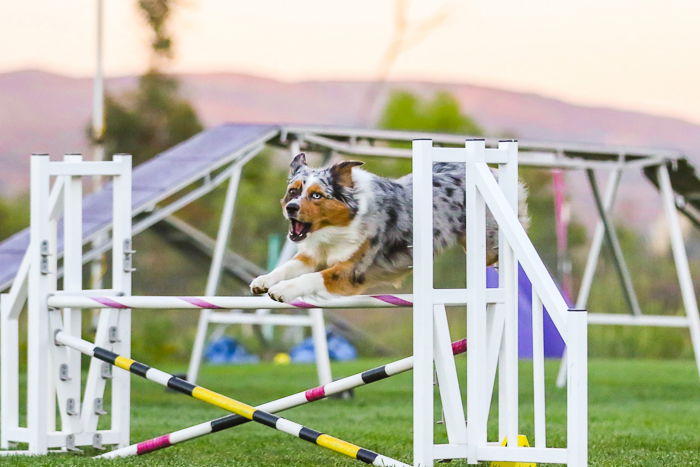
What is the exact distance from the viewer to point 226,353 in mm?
16359

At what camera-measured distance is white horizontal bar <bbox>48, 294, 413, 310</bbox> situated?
519 cm

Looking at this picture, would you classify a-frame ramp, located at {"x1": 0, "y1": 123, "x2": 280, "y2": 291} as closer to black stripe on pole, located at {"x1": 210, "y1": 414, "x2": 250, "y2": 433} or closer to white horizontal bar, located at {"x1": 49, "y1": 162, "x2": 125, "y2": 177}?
white horizontal bar, located at {"x1": 49, "y1": 162, "x2": 125, "y2": 177}

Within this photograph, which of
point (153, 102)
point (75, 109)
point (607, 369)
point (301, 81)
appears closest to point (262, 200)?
point (153, 102)

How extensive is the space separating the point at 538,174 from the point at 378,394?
1663 cm

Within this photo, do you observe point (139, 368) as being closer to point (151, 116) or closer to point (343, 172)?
point (343, 172)

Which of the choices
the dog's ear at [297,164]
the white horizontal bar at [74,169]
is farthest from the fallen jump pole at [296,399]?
the white horizontal bar at [74,169]

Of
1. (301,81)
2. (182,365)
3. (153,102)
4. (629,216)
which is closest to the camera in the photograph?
(182,365)

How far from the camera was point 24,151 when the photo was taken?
153 feet

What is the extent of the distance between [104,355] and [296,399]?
1.03m

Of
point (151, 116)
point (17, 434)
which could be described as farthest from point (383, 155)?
point (151, 116)

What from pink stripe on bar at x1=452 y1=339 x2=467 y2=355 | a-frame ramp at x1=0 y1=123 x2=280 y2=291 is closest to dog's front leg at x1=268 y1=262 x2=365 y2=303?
pink stripe on bar at x1=452 y1=339 x2=467 y2=355

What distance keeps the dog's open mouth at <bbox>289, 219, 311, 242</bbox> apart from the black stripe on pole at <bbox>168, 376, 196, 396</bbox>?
0.93 metres

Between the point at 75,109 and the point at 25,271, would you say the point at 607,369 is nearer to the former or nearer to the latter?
the point at 25,271

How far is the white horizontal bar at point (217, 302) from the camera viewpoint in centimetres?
519
